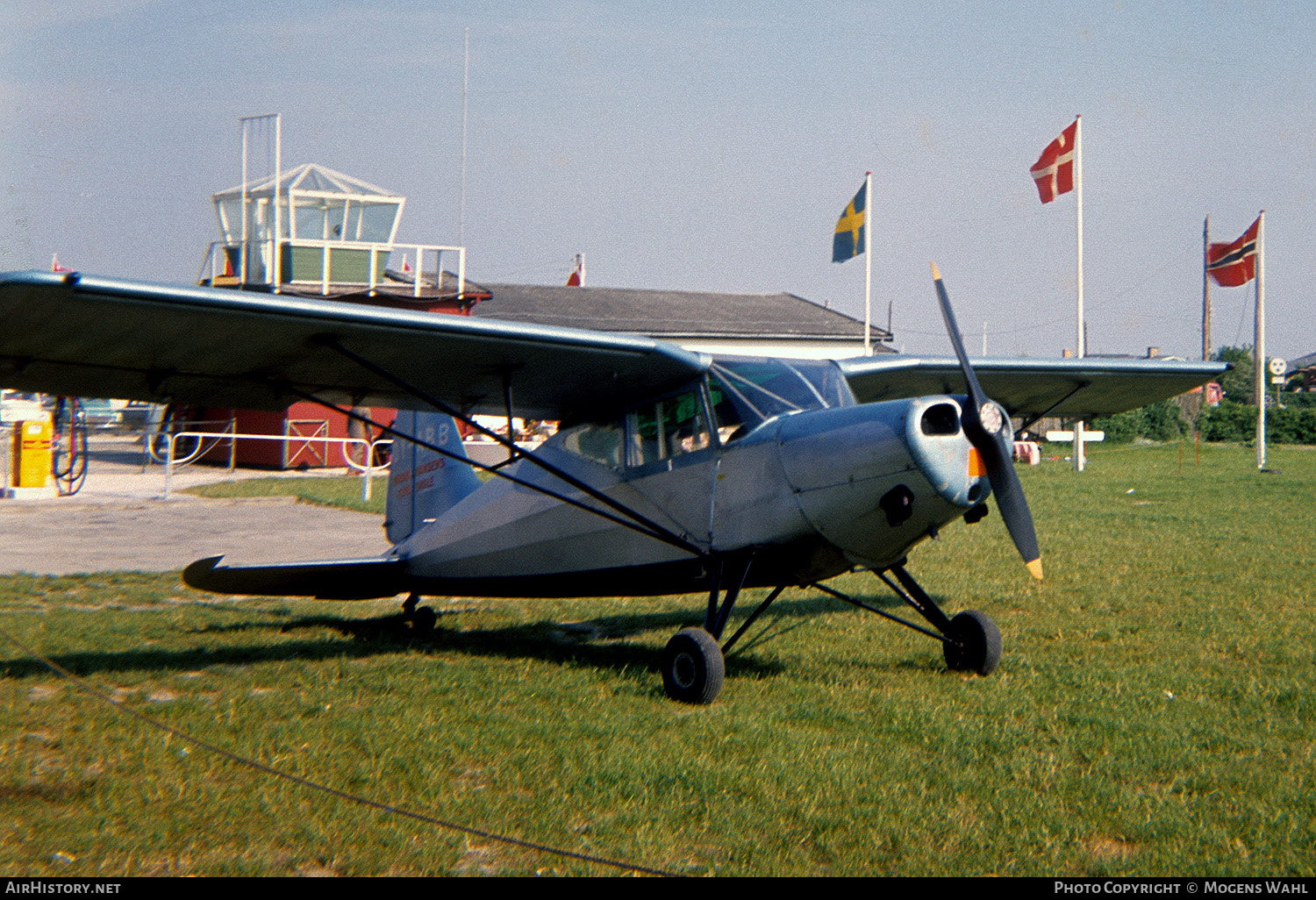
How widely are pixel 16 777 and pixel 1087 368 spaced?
9.04 metres

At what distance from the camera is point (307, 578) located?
893cm

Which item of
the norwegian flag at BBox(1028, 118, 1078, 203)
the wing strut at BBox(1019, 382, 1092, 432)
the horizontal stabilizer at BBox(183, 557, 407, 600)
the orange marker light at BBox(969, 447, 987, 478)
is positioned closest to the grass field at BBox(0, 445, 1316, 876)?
the horizontal stabilizer at BBox(183, 557, 407, 600)

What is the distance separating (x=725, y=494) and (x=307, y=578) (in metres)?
3.88

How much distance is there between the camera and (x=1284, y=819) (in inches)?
174

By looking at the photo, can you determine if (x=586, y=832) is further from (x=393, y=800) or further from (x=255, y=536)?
(x=255, y=536)

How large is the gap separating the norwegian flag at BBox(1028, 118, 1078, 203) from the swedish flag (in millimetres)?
6488

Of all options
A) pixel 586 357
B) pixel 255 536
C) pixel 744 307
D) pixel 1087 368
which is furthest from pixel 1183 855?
pixel 744 307

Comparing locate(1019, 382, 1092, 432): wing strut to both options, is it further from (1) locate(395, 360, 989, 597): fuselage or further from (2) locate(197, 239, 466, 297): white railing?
(2) locate(197, 239, 466, 297): white railing

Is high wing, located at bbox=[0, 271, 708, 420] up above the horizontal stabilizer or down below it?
above

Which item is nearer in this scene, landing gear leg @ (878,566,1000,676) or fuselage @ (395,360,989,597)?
fuselage @ (395,360,989,597)

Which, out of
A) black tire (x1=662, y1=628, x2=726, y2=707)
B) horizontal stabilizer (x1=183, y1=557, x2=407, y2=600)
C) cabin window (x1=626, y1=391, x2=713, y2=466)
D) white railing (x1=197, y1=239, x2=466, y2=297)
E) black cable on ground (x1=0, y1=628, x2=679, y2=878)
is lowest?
black cable on ground (x1=0, y1=628, x2=679, y2=878)

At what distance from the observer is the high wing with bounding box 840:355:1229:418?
31.1 feet

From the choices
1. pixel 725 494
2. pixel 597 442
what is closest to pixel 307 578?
pixel 597 442

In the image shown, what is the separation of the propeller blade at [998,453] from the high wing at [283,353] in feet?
6.45
